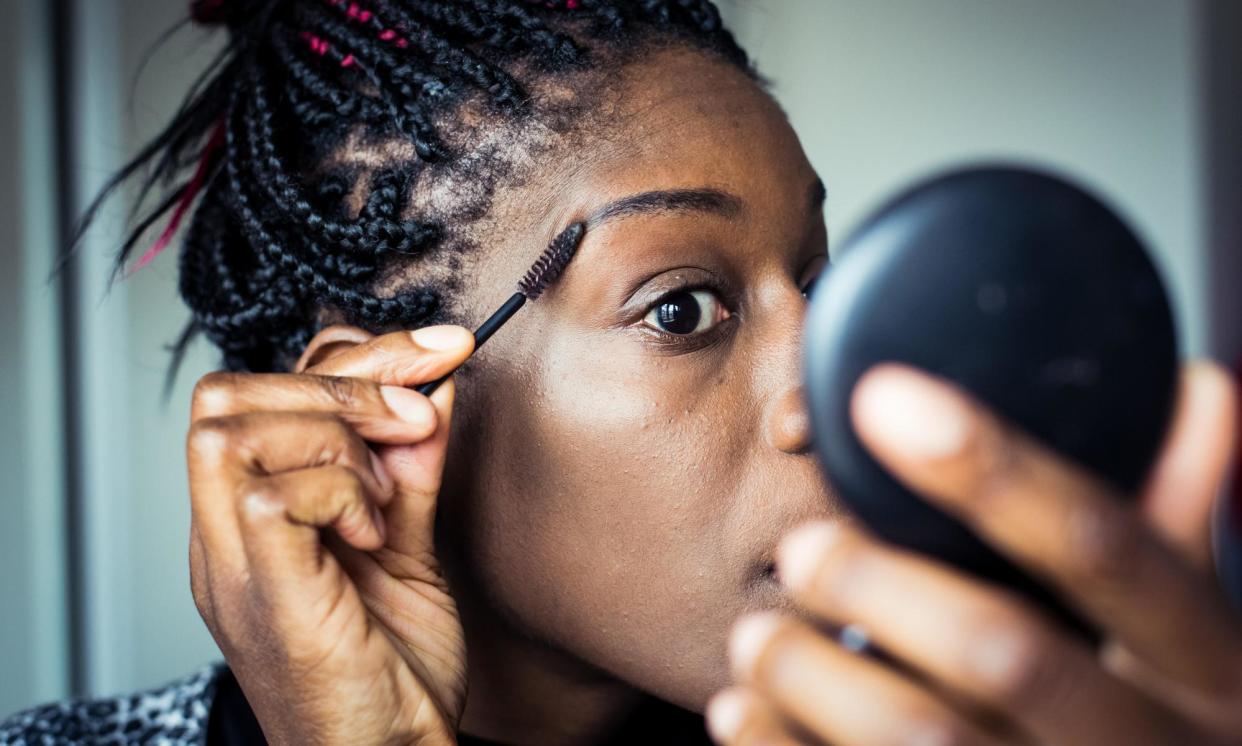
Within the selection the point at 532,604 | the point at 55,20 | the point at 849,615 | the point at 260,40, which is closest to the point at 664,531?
the point at 532,604

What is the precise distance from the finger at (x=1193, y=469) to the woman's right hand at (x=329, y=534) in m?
0.51

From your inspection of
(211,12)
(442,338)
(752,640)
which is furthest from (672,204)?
(211,12)

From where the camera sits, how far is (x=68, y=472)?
1.85 metres

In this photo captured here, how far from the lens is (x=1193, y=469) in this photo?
0.46 meters

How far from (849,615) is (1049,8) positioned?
218 centimetres

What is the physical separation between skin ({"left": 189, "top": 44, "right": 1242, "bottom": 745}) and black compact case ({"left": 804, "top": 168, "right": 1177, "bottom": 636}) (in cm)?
37

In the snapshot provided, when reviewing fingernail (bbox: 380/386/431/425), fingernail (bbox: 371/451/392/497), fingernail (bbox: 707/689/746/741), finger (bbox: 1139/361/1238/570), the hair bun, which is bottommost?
A: fingernail (bbox: 371/451/392/497)

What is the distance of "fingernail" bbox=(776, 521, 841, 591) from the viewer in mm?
467

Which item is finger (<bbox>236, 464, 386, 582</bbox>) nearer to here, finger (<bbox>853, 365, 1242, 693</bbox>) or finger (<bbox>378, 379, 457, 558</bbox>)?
finger (<bbox>378, 379, 457, 558</bbox>)

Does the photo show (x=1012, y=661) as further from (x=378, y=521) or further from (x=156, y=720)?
(x=156, y=720)

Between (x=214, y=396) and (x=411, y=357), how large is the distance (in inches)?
5.7

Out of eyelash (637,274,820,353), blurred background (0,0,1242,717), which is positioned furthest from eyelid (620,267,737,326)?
blurred background (0,0,1242,717)

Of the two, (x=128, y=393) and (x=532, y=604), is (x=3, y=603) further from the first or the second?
(x=532, y=604)

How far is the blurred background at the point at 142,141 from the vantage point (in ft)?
5.71
